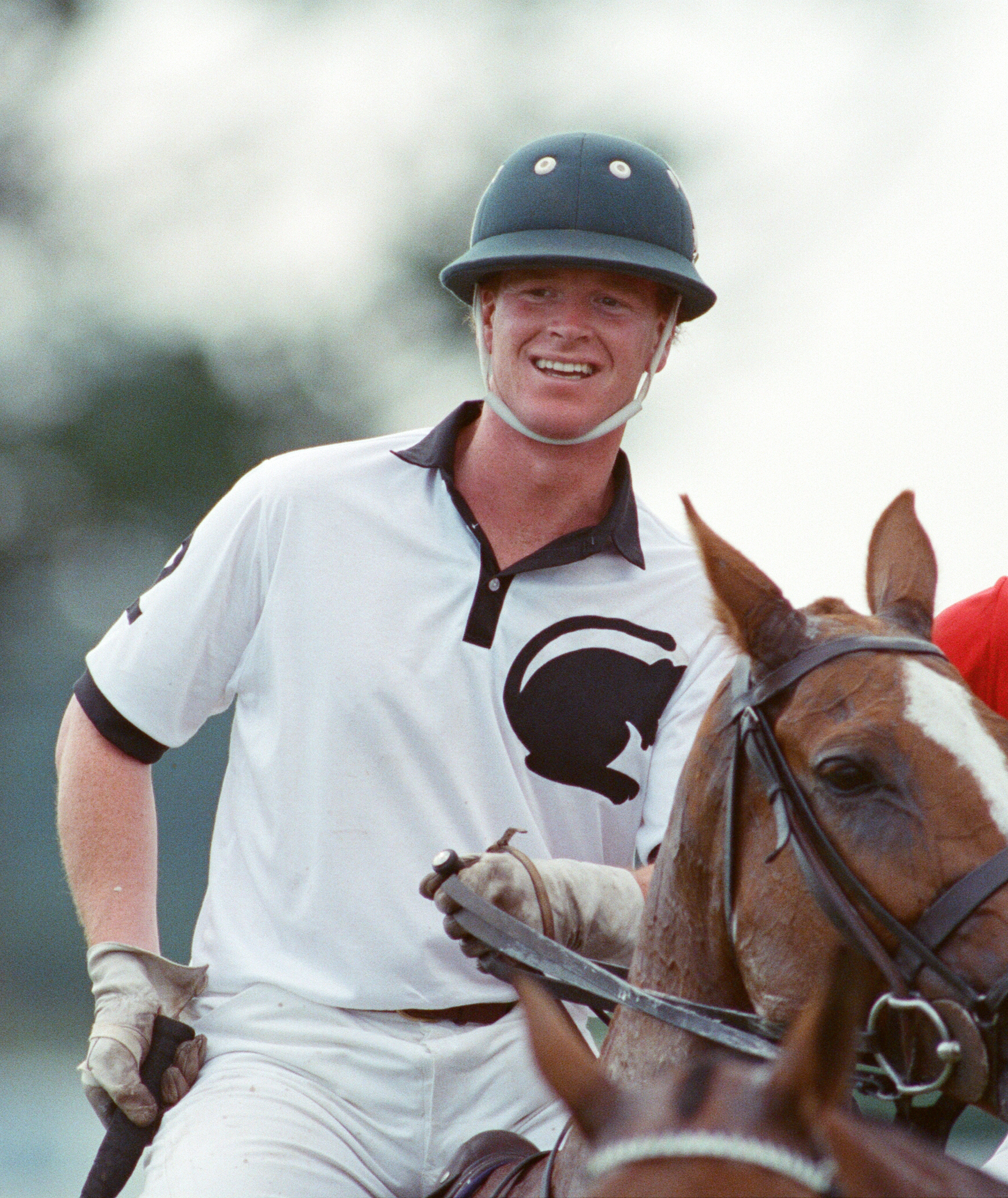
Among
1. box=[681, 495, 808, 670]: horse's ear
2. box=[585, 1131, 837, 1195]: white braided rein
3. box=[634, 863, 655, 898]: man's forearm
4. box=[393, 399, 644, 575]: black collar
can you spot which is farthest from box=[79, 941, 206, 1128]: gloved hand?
box=[585, 1131, 837, 1195]: white braided rein

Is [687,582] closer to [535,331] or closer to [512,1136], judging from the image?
[535,331]

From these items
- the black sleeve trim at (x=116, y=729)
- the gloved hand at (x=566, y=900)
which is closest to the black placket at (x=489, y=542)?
the gloved hand at (x=566, y=900)

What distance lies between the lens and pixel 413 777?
2.50 m

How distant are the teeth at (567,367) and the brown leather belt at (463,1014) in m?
1.12

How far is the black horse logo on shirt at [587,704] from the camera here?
2.60 meters

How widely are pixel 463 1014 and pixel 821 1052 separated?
1599mm

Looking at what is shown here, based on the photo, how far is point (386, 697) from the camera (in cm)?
250

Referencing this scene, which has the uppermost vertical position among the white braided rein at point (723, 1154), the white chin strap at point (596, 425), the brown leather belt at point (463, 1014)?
the white chin strap at point (596, 425)

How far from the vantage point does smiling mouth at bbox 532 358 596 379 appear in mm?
2748

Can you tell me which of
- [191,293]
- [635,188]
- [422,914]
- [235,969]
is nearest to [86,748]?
[235,969]

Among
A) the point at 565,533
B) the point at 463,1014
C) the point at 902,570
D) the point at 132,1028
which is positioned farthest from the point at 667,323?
the point at 132,1028

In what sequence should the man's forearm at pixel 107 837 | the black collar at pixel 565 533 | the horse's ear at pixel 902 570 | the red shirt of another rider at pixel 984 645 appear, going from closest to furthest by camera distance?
1. the horse's ear at pixel 902 570
2. the man's forearm at pixel 107 837
3. the black collar at pixel 565 533
4. the red shirt of another rider at pixel 984 645

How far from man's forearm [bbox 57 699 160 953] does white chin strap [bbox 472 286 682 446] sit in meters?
0.91

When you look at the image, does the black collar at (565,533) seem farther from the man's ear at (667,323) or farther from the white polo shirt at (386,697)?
the man's ear at (667,323)
